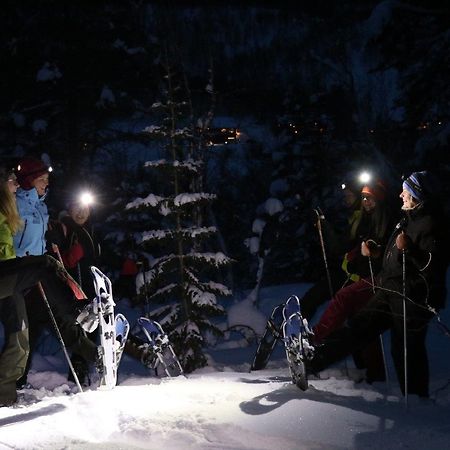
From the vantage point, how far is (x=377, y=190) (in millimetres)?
6281

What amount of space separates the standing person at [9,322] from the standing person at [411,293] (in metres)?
2.50

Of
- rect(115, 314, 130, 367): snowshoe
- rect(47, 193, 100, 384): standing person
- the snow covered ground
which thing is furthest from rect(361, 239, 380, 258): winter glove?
rect(47, 193, 100, 384): standing person

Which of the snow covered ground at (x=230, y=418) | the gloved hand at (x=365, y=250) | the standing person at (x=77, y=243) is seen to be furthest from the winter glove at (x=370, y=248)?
the standing person at (x=77, y=243)

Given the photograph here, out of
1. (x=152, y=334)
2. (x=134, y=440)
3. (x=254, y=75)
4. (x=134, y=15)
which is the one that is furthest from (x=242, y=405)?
(x=254, y=75)

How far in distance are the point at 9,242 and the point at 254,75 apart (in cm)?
2504

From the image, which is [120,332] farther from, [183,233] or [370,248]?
[183,233]

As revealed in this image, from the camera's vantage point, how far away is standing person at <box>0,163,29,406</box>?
4785 millimetres

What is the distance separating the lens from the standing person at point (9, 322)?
4785 mm

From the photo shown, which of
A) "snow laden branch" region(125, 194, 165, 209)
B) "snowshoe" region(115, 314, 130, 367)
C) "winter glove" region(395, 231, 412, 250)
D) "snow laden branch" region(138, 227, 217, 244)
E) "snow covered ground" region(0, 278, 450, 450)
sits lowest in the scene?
"snow covered ground" region(0, 278, 450, 450)

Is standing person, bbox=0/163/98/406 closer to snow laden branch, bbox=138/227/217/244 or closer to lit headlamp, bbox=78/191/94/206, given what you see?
lit headlamp, bbox=78/191/94/206

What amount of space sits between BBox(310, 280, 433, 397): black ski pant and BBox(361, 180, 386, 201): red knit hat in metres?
1.22

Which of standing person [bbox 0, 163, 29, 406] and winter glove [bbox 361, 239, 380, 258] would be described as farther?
winter glove [bbox 361, 239, 380, 258]

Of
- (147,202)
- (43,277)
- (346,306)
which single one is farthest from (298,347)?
(147,202)

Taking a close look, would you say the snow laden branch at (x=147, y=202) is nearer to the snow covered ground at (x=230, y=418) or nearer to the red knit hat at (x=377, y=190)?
the red knit hat at (x=377, y=190)
